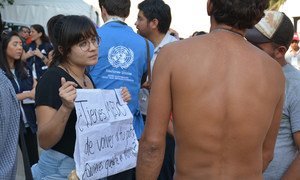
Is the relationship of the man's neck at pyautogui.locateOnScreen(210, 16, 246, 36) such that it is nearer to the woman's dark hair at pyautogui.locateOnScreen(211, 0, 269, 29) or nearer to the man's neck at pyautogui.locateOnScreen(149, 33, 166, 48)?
the woman's dark hair at pyautogui.locateOnScreen(211, 0, 269, 29)

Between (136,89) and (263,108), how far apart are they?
1.94 meters

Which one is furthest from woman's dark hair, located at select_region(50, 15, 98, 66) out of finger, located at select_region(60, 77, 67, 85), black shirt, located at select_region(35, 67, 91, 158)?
finger, located at select_region(60, 77, 67, 85)

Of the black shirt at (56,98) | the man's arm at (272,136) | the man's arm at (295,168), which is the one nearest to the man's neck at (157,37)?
the black shirt at (56,98)

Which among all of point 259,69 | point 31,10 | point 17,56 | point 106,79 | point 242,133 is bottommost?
point 31,10

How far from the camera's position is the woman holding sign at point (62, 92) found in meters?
2.82

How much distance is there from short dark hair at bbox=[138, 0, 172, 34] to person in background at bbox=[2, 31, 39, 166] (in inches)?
67.1

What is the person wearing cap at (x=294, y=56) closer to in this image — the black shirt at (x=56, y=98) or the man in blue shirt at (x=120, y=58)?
the man in blue shirt at (x=120, y=58)

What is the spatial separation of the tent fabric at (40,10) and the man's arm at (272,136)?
15282 millimetres

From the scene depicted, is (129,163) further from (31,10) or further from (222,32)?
(31,10)

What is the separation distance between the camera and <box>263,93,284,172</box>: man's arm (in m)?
2.49

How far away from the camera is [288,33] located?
2822 millimetres

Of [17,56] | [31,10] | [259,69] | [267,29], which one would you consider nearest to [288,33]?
[267,29]

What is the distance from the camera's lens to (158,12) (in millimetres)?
5141

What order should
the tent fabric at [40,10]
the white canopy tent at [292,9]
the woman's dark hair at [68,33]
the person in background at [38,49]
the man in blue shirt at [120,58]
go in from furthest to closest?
the white canopy tent at [292,9]
the tent fabric at [40,10]
the person in background at [38,49]
the man in blue shirt at [120,58]
the woman's dark hair at [68,33]
